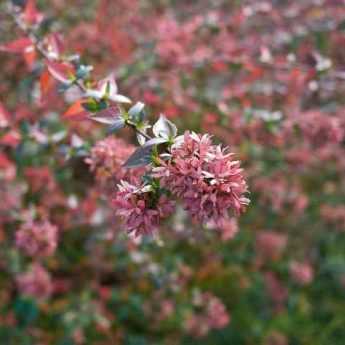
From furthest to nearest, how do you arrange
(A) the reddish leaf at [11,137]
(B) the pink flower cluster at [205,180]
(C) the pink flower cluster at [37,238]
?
(A) the reddish leaf at [11,137] → (C) the pink flower cluster at [37,238] → (B) the pink flower cluster at [205,180]

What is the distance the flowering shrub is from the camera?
216 cm

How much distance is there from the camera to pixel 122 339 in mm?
3010

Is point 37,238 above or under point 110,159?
under

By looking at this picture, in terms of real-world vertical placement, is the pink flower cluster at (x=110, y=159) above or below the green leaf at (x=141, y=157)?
below

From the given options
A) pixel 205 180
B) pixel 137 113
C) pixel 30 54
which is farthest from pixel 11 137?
pixel 205 180

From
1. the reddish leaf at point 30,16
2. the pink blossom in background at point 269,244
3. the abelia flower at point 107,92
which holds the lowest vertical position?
the pink blossom in background at point 269,244

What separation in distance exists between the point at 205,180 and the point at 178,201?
1.28 m

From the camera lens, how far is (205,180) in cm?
100

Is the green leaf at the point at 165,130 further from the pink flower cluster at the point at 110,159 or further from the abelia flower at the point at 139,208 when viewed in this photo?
the pink flower cluster at the point at 110,159

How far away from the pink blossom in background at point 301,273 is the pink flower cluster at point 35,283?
139 centimetres

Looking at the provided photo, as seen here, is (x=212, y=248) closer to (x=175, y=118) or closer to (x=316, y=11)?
(x=175, y=118)

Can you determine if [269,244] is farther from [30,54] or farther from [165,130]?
[165,130]

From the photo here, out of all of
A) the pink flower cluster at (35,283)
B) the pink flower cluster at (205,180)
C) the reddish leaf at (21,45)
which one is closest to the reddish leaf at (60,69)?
the reddish leaf at (21,45)

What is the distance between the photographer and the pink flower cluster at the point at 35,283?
2410mm
